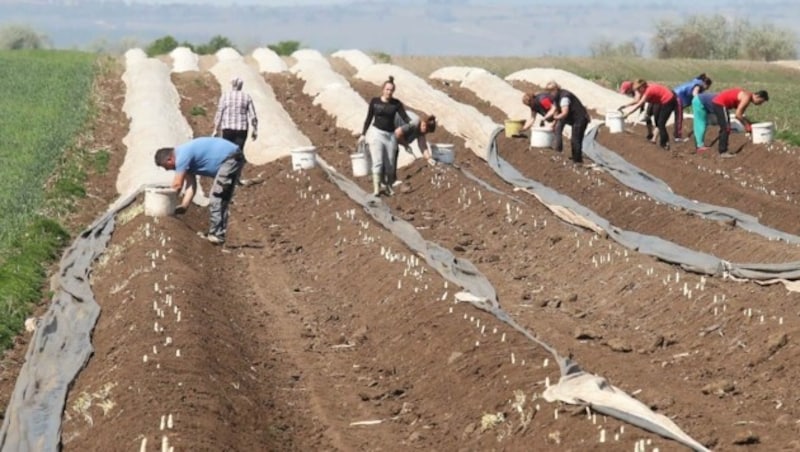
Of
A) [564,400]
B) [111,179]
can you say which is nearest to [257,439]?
[564,400]

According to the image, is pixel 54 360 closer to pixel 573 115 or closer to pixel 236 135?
pixel 236 135

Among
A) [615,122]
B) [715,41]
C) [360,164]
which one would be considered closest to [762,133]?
[615,122]

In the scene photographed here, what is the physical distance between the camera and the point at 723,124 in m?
20.3

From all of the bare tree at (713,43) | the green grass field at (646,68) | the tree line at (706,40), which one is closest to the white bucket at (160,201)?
the green grass field at (646,68)

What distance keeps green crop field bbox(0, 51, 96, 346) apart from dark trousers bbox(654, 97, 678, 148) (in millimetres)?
9210

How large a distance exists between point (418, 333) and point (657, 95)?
11927 millimetres

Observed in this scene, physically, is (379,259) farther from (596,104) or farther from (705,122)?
(596,104)

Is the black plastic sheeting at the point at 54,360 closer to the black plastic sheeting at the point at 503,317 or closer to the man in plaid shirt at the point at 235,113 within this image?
the black plastic sheeting at the point at 503,317

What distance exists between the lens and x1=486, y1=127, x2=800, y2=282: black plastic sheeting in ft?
37.1

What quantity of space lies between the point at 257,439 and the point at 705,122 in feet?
47.4

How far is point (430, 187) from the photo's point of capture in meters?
17.4

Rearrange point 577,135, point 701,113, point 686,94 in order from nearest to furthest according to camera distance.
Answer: point 577,135, point 701,113, point 686,94

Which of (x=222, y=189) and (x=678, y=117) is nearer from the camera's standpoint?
Answer: (x=222, y=189)

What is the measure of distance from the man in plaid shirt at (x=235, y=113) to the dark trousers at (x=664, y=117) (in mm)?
7468
